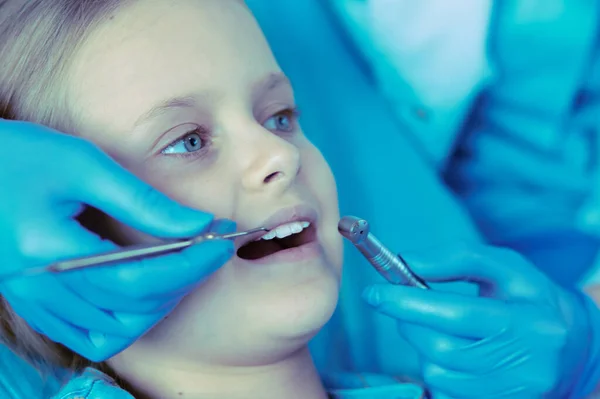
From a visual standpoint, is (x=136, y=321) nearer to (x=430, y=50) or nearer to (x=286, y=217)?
(x=286, y=217)

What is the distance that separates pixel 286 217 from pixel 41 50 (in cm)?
40

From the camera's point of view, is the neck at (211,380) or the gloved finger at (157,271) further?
the neck at (211,380)

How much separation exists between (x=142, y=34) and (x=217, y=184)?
218mm

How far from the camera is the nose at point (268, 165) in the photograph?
34.1 inches

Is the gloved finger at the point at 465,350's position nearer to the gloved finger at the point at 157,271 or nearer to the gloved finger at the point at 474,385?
the gloved finger at the point at 474,385

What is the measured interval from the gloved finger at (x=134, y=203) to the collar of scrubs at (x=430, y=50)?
0.73 meters

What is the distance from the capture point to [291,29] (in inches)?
58.7

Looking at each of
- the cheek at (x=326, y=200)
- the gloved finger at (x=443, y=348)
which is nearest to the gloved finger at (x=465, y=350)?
the gloved finger at (x=443, y=348)

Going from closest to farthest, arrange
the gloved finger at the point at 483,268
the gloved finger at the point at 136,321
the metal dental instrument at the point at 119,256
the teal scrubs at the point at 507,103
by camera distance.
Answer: the metal dental instrument at the point at 119,256 → the gloved finger at the point at 136,321 → the gloved finger at the point at 483,268 → the teal scrubs at the point at 507,103

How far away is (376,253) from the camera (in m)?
0.85

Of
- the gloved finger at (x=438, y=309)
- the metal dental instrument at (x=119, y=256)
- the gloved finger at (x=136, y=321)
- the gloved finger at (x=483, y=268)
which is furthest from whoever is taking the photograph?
the gloved finger at (x=483, y=268)

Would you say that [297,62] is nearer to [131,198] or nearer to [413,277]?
[413,277]

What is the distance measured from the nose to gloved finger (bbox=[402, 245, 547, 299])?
0.83 feet

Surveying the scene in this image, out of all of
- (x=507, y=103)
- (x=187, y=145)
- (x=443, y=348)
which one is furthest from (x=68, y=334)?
(x=507, y=103)
